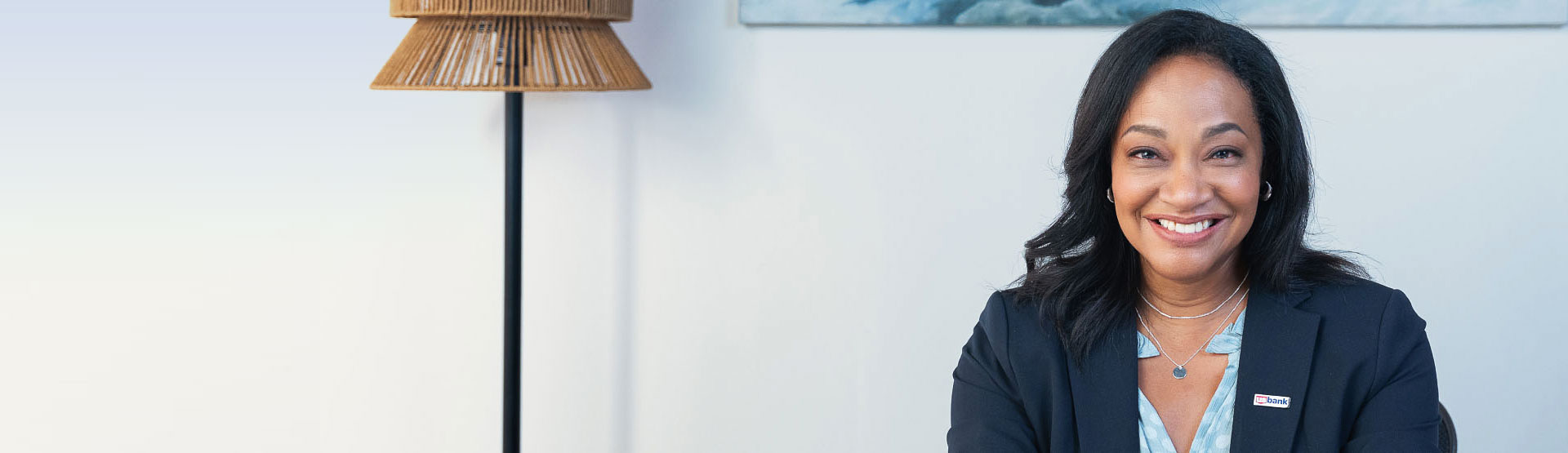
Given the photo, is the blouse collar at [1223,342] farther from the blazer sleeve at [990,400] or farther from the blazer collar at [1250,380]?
the blazer sleeve at [990,400]

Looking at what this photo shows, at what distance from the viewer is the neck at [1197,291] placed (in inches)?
61.9

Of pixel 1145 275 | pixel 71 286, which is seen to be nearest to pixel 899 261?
pixel 1145 275

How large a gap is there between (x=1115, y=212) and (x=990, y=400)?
11.1 inches

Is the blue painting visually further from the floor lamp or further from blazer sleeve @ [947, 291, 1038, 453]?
blazer sleeve @ [947, 291, 1038, 453]

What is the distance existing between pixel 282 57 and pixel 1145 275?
1769 mm

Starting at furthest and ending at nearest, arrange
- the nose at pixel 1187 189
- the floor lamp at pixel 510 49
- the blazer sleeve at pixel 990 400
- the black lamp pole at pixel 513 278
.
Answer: the black lamp pole at pixel 513 278 → the floor lamp at pixel 510 49 → the blazer sleeve at pixel 990 400 → the nose at pixel 1187 189

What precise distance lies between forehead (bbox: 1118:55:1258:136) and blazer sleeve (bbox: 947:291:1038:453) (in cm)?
32

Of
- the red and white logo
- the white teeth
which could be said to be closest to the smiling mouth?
the white teeth

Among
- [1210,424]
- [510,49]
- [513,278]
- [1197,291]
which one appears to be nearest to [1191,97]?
[1197,291]

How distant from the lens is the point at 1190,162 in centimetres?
143

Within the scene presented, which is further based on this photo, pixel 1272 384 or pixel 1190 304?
pixel 1190 304

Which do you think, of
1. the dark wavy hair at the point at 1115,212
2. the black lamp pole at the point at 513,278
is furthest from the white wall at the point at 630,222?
the dark wavy hair at the point at 1115,212

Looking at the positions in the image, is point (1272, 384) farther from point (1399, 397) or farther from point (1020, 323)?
point (1020, 323)

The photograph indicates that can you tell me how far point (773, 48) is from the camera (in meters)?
2.50
